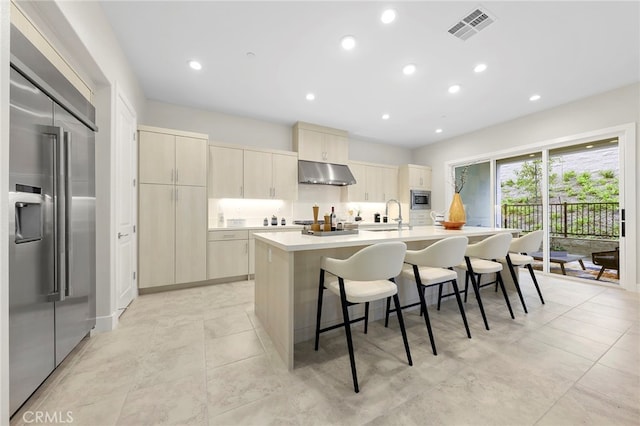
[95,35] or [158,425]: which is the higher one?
[95,35]

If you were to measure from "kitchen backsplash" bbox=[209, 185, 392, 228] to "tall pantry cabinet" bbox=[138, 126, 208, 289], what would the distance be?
24.7 inches

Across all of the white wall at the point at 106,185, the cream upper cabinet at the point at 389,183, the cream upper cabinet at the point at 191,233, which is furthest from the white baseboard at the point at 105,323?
the cream upper cabinet at the point at 389,183

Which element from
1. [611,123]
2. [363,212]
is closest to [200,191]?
[363,212]

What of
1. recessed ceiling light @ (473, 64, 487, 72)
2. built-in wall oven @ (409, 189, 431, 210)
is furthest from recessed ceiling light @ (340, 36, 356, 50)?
built-in wall oven @ (409, 189, 431, 210)

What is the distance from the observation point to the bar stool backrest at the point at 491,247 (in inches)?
93.0

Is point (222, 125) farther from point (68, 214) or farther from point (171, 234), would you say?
point (68, 214)

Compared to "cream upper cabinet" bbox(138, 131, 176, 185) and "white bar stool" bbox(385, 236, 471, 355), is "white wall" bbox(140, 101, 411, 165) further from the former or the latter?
"white bar stool" bbox(385, 236, 471, 355)

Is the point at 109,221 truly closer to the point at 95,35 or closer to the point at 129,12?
the point at 95,35

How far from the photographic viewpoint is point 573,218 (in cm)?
399

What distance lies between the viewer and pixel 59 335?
156 centimetres

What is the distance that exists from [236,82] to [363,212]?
153 inches

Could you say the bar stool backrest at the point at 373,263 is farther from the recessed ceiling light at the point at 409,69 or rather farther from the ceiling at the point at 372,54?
the recessed ceiling light at the point at 409,69

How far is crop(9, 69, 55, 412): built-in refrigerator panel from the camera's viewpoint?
1.20 m

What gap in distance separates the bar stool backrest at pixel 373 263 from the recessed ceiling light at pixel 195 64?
2.93 m
